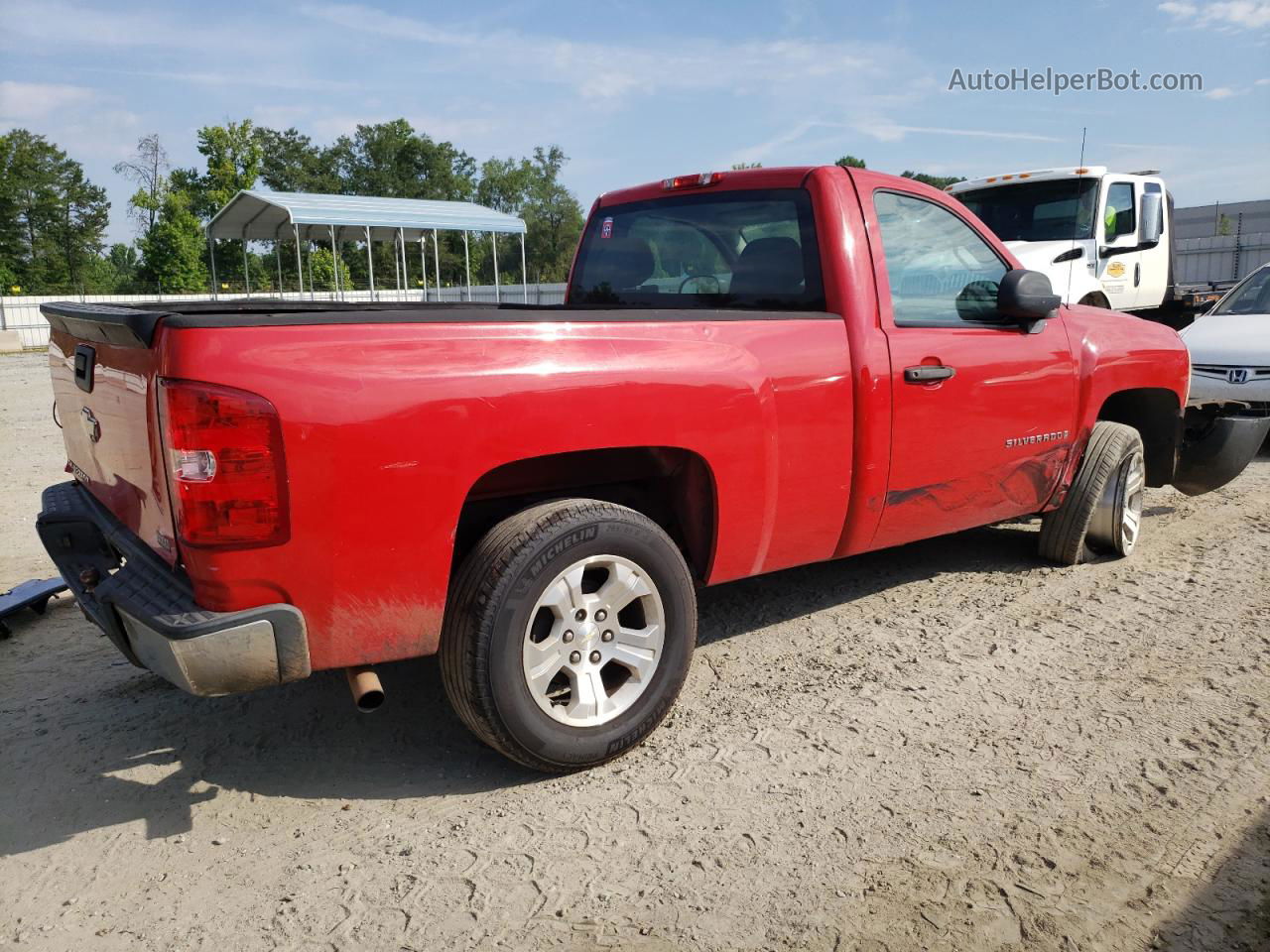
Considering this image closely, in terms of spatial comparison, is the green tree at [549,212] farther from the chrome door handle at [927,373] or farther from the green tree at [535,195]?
the chrome door handle at [927,373]

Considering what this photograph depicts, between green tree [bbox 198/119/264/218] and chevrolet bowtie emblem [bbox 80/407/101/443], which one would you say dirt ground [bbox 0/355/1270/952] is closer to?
chevrolet bowtie emblem [bbox 80/407/101/443]

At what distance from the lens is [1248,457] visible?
19.3 feet

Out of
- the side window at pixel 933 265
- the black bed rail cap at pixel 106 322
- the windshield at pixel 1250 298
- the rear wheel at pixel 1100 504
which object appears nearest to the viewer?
the black bed rail cap at pixel 106 322

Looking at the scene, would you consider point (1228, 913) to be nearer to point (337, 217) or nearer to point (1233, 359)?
point (1233, 359)

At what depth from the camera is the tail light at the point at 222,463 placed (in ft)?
7.77

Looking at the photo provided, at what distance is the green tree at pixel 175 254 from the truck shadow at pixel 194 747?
45214 mm

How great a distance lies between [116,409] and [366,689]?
3.65 ft

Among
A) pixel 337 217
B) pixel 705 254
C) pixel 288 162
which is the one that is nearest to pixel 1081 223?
pixel 705 254

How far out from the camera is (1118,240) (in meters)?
10.7

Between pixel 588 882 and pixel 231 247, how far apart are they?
55.0 meters

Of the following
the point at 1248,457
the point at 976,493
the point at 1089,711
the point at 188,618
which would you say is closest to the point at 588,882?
the point at 188,618

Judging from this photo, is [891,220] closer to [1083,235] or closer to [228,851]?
[228,851]

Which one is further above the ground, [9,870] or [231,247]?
[231,247]

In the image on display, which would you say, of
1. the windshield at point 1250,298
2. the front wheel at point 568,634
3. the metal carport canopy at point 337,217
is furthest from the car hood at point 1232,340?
the metal carport canopy at point 337,217
